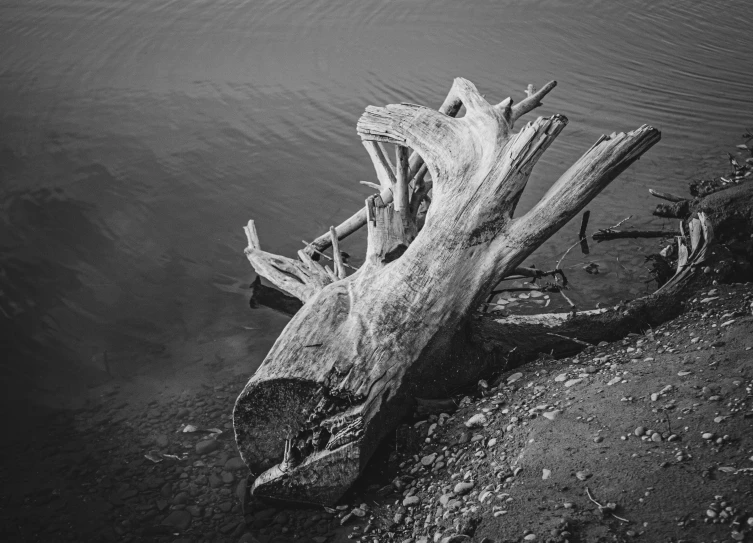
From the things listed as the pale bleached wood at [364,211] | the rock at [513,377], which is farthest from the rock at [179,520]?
the pale bleached wood at [364,211]

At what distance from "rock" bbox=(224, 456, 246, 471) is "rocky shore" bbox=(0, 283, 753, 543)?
Answer: 13mm

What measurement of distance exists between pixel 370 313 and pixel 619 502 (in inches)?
80.7

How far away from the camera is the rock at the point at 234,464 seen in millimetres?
4969

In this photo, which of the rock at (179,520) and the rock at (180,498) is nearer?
the rock at (179,520)

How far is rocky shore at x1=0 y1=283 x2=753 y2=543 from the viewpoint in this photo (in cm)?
358

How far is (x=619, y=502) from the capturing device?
11.7 ft

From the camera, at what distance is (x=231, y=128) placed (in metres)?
11.0

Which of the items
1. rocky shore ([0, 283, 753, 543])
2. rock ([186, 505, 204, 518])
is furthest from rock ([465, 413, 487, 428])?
rock ([186, 505, 204, 518])

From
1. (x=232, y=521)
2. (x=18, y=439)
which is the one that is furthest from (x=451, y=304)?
(x=18, y=439)

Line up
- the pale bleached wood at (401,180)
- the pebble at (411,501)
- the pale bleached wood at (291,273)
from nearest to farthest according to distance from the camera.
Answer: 1. the pebble at (411,501)
2. the pale bleached wood at (291,273)
3. the pale bleached wood at (401,180)

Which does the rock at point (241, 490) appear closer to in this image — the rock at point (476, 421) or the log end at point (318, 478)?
the log end at point (318, 478)

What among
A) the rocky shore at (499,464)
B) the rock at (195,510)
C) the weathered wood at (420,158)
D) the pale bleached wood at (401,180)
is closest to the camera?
the rocky shore at (499,464)

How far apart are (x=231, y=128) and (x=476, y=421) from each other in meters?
7.95

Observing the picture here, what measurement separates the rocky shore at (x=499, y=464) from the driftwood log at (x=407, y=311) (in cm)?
31
